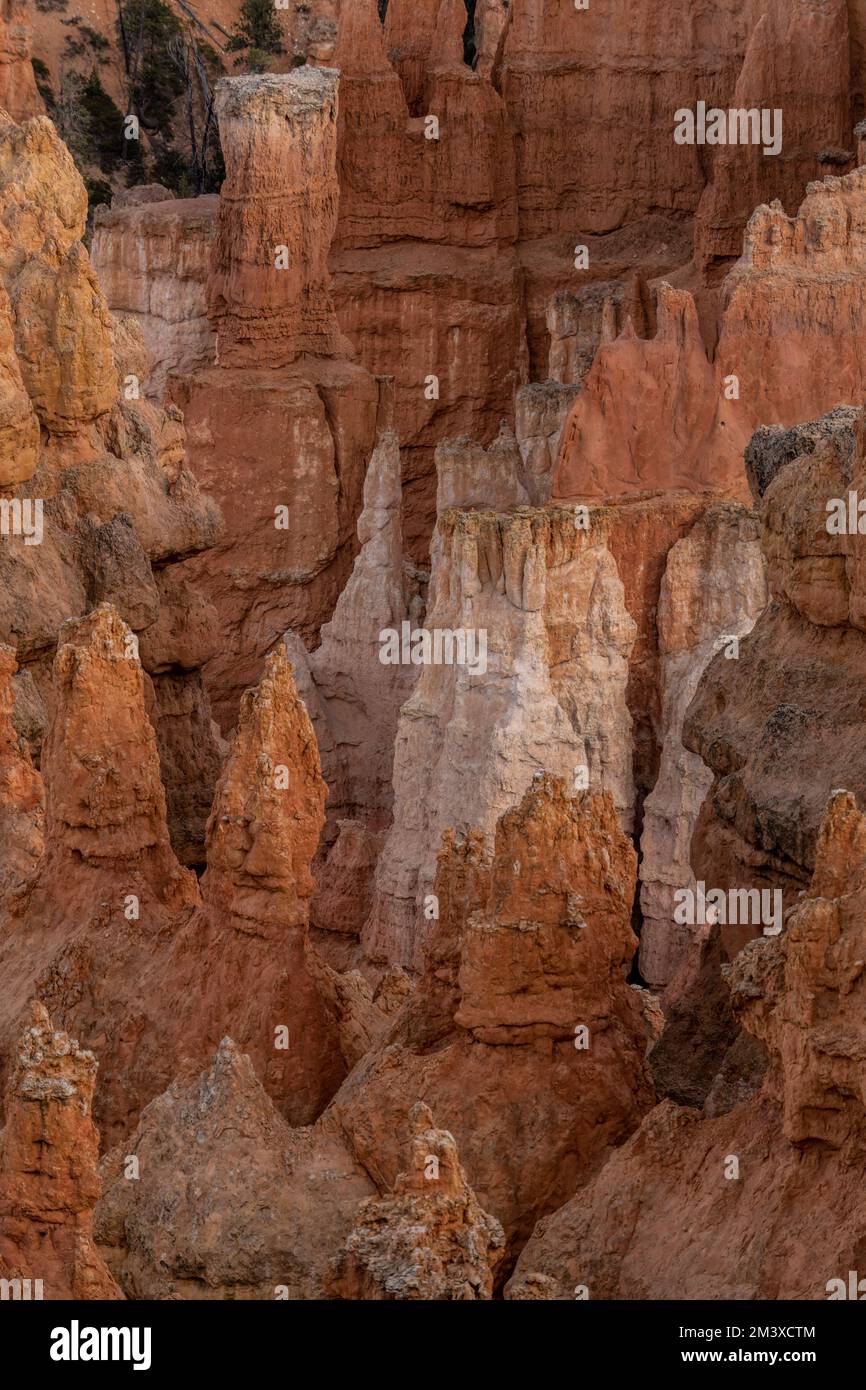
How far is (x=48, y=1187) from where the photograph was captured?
531 inches

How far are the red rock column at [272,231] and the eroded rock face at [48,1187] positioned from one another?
27910 millimetres

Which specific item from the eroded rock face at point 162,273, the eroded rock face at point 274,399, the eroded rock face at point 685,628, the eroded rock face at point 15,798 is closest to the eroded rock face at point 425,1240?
the eroded rock face at point 15,798

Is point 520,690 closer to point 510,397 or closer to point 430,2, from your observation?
point 510,397

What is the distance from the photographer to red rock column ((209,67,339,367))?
4072cm

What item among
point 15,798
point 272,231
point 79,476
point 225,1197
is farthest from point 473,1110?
point 272,231

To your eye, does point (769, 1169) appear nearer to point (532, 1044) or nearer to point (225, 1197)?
point (532, 1044)

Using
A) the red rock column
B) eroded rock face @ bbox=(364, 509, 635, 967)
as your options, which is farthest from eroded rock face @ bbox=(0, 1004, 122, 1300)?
the red rock column

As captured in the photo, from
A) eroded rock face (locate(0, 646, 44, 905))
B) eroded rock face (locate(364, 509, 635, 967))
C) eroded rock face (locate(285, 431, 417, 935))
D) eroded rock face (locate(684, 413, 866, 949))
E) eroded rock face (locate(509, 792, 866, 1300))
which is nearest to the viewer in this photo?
eroded rock face (locate(509, 792, 866, 1300))

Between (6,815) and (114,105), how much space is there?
1630 inches

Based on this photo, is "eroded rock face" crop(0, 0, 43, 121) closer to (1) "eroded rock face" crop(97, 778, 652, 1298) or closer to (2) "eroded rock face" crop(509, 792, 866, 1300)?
(1) "eroded rock face" crop(97, 778, 652, 1298)

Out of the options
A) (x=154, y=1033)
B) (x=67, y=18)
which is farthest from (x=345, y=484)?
(x=67, y=18)

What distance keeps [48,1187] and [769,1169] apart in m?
3.41

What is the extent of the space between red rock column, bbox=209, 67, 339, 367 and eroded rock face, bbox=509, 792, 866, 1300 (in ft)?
90.0

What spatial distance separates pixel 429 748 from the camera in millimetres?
28625
